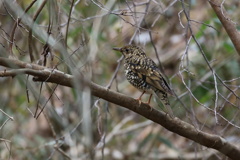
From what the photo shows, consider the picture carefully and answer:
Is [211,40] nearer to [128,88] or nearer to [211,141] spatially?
[128,88]

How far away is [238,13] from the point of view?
22.0 ft

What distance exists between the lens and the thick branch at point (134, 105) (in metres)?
3.43

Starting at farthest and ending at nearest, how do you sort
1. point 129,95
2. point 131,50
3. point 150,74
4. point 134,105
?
point 129,95
point 131,50
point 150,74
point 134,105

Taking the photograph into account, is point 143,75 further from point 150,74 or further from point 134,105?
point 134,105

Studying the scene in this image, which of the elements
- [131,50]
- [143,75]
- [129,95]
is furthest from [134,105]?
[129,95]

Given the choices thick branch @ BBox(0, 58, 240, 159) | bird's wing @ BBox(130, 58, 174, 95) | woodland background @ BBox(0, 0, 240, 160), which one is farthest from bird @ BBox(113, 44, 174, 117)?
thick branch @ BBox(0, 58, 240, 159)

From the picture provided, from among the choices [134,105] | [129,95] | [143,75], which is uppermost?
[129,95]

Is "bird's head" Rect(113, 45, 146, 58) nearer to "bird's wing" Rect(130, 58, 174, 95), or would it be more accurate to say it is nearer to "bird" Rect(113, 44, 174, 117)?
"bird" Rect(113, 44, 174, 117)

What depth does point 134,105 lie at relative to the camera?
3945mm

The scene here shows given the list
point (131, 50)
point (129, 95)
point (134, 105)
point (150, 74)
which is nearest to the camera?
point (134, 105)

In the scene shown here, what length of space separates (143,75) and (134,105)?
3.51 feet

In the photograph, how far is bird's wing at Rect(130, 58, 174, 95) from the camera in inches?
184

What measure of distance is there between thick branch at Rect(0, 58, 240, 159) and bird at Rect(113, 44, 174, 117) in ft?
1.43

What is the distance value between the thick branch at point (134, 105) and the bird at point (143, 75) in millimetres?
435
